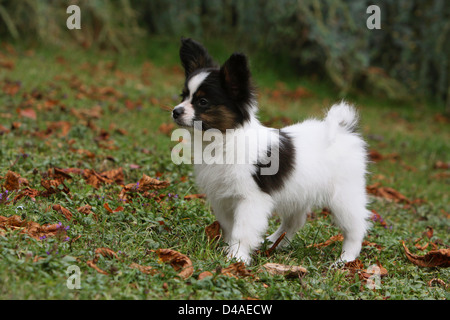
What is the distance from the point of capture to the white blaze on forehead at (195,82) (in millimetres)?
3695

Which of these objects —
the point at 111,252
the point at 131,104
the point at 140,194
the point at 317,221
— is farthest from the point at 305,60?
the point at 111,252

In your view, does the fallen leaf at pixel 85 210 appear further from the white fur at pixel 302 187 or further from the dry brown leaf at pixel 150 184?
the white fur at pixel 302 187

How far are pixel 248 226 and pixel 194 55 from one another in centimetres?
136

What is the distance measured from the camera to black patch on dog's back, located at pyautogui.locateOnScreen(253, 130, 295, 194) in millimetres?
3748

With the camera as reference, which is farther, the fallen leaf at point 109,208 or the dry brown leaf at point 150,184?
the dry brown leaf at point 150,184

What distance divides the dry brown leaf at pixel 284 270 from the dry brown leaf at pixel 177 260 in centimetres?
54

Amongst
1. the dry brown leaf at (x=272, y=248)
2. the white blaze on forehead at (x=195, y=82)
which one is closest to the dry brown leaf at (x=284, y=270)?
the dry brown leaf at (x=272, y=248)

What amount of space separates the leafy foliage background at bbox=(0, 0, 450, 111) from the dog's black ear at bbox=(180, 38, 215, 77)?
6.28 m

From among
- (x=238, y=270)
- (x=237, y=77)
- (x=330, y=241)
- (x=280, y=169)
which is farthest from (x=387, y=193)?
(x=238, y=270)

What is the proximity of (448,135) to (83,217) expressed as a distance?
803 centimetres

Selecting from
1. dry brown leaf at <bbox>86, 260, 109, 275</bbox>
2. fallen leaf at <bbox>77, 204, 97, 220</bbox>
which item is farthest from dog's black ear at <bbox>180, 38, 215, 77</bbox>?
dry brown leaf at <bbox>86, 260, 109, 275</bbox>

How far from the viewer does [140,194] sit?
4359mm
